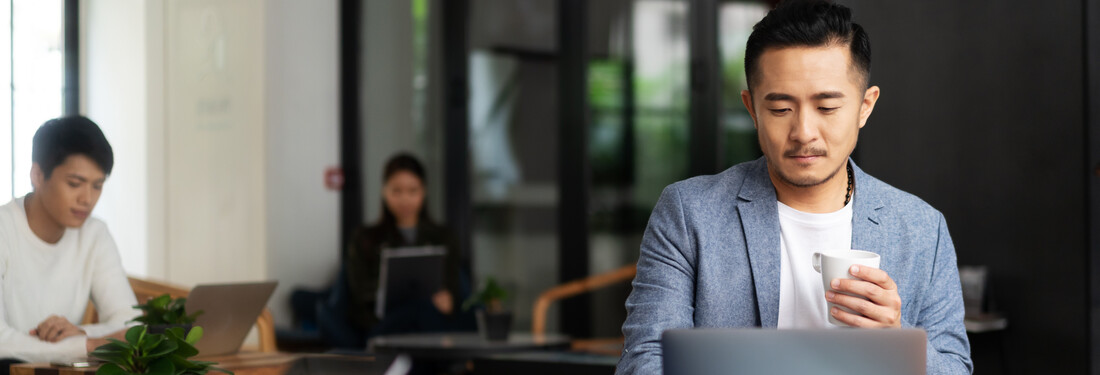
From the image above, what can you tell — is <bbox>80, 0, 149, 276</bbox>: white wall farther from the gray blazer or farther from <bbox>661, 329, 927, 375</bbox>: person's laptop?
<bbox>661, 329, 927, 375</bbox>: person's laptop

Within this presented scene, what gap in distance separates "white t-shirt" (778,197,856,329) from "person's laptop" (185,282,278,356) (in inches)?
54.5

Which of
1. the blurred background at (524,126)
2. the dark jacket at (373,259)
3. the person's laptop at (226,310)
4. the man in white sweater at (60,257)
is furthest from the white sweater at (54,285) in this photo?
the dark jacket at (373,259)

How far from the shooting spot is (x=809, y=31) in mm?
1806

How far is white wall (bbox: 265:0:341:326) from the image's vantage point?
6.26 m

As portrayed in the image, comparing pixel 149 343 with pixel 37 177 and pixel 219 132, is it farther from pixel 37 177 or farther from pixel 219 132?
pixel 219 132

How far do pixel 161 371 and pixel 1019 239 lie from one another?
118 inches

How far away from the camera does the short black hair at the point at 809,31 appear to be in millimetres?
1808

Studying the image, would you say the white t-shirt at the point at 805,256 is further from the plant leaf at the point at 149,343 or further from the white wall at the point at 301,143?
the white wall at the point at 301,143

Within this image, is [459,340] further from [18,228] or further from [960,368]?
[960,368]

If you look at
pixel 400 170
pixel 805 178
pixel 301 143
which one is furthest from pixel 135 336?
pixel 301 143

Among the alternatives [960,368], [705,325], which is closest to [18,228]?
[705,325]

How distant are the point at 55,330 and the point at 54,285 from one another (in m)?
0.14

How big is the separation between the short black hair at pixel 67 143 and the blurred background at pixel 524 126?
0.05m

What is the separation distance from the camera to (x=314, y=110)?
6.68 metres
